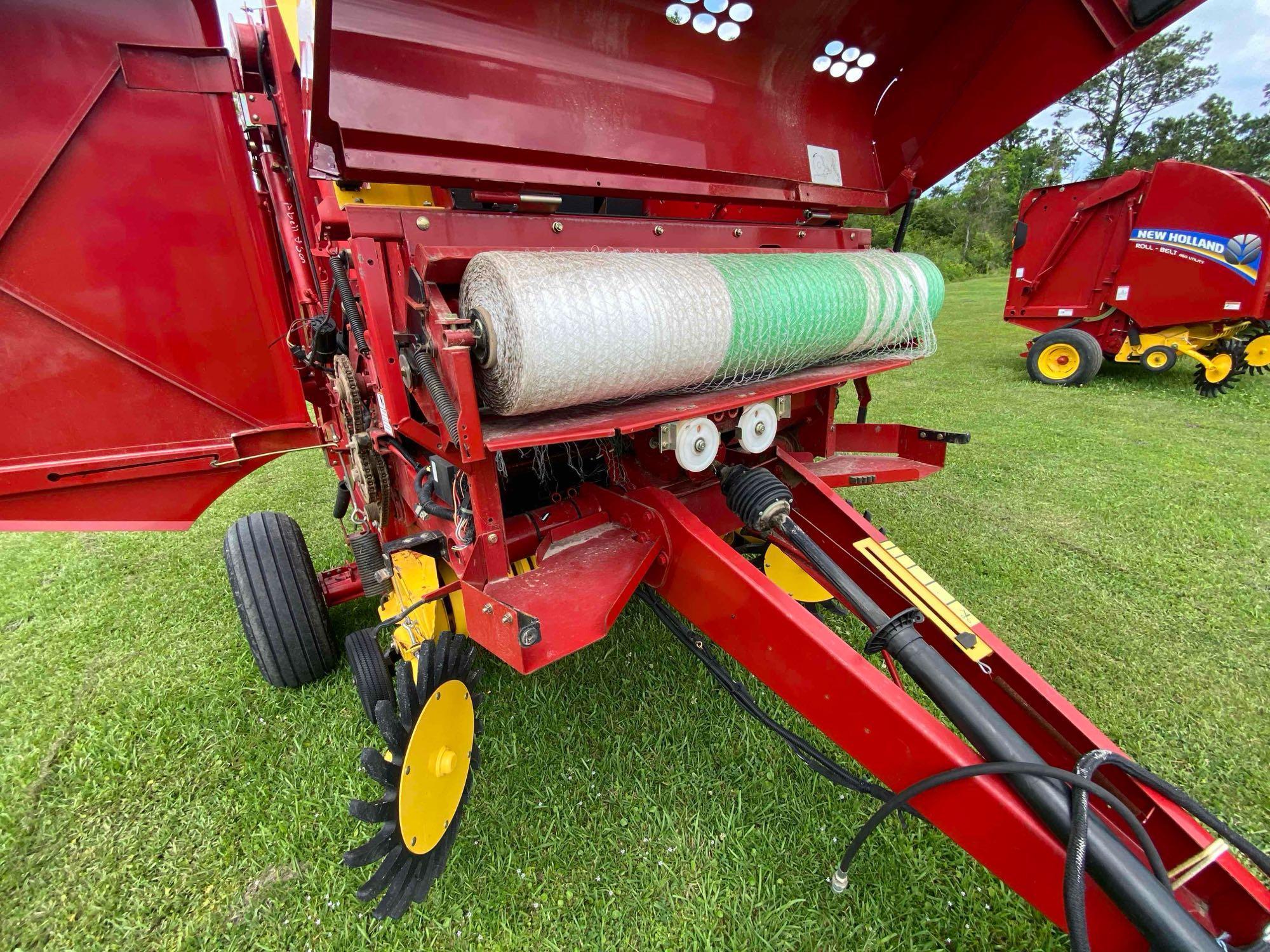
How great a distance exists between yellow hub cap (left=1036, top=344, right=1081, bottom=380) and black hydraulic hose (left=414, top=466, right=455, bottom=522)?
878cm

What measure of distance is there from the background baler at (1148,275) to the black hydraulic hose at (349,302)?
8635 mm

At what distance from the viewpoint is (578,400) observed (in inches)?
59.9

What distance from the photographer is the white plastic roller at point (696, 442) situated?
1.68m

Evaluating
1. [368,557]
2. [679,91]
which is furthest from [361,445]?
[679,91]

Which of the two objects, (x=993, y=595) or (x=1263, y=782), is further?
(x=993, y=595)

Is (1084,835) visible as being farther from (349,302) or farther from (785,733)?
(349,302)

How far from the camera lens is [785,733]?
1.93 metres

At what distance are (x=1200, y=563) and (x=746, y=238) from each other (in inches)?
136

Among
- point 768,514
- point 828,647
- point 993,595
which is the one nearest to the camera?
point 828,647

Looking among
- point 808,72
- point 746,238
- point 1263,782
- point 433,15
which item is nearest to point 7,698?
point 433,15

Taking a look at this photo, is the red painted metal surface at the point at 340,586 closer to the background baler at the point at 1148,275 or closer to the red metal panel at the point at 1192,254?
the background baler at the point at 1148,275

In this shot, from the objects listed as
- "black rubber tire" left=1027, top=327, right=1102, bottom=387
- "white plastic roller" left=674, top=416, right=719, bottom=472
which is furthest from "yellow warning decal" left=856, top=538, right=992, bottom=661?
"black rubber tire" left=1027, top=327, right=1102, bottom=387

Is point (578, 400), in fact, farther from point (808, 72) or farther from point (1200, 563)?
point (1200, 563)

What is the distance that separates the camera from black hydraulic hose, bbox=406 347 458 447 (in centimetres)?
139
